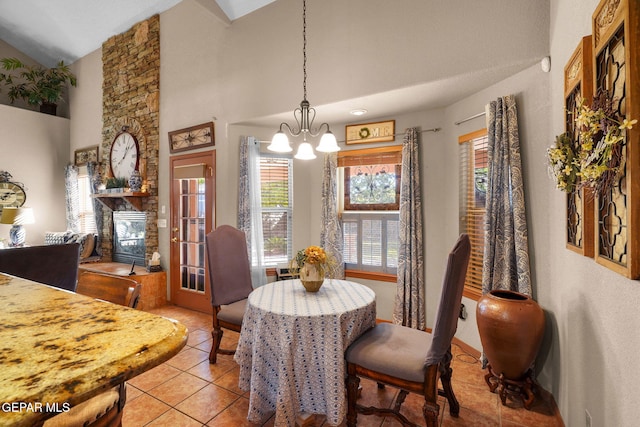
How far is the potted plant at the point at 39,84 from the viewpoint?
5938 millimetres

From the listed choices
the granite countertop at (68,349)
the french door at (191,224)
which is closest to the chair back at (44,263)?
the granite countertop at (68,349)

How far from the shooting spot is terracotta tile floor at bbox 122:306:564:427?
201 centimetres

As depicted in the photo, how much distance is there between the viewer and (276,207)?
4.05 m

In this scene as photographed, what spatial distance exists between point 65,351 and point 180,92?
15.2 ft

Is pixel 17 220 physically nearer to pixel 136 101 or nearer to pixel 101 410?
pixel 136 101

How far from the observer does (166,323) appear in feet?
2.23

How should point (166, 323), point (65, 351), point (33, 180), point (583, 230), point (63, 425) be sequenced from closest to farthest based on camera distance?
point (65, 351)
point (166, 323)
point (63, 425)
point (583, 230)
point (33, 180)

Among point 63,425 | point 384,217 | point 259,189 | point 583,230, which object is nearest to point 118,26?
point 259,189

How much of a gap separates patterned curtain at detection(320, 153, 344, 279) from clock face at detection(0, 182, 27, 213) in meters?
5.92

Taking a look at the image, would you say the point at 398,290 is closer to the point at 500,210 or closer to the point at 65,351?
the point at 500,210

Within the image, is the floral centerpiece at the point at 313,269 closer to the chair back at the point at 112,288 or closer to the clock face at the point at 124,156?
the chair back at the point at 112,288

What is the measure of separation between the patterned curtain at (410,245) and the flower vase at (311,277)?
4.61 feet

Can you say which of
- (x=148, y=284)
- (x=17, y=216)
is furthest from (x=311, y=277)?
(x=17, y=216)

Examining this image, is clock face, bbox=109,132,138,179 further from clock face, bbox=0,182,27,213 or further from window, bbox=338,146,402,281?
window, bbox=338,146,402,281
